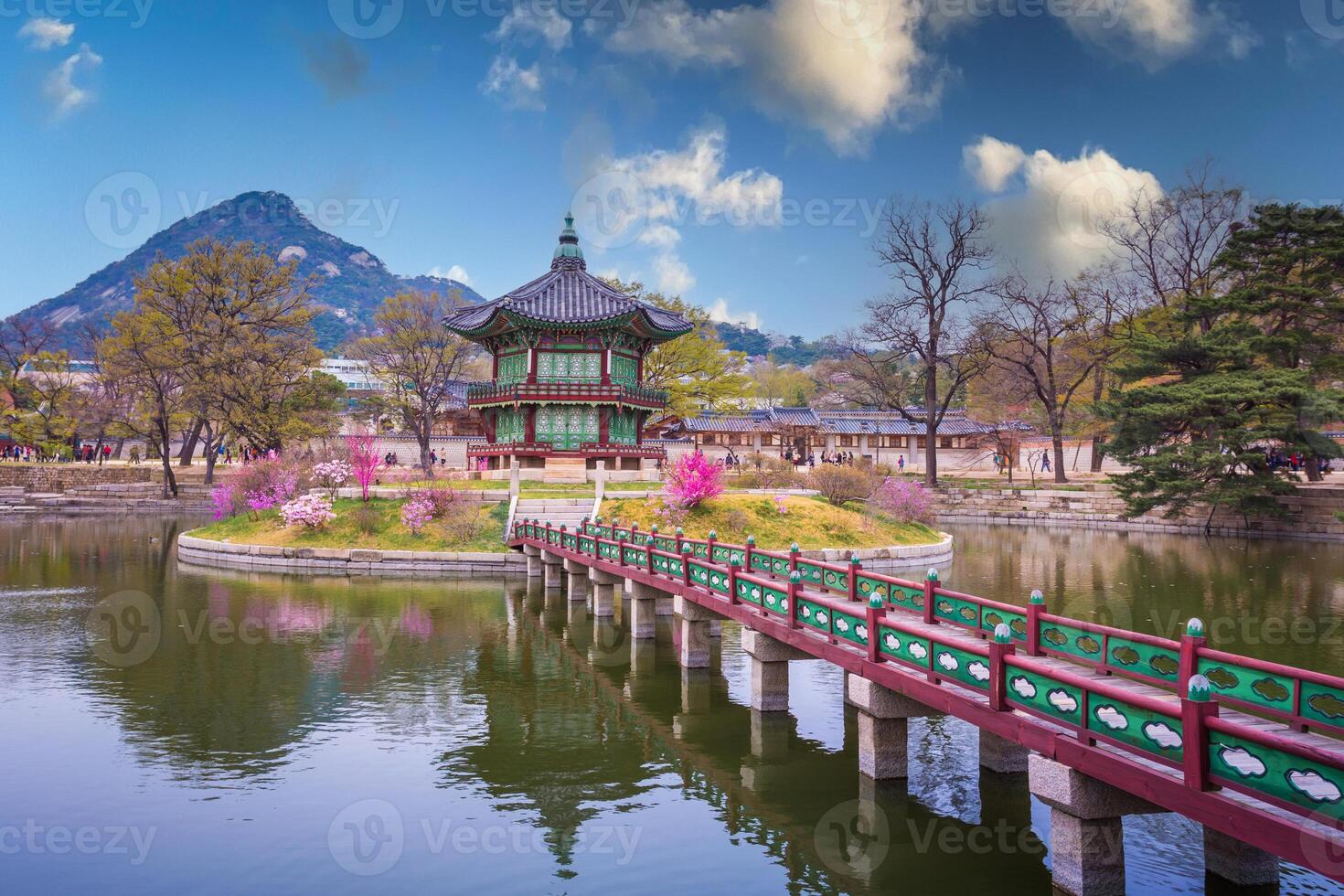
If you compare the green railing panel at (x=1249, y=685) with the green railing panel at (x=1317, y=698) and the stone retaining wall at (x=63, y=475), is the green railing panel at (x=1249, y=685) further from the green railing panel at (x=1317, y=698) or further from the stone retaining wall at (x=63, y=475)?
the stone retaining wall at (x=63, y=475)

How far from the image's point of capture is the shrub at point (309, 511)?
33344 mm

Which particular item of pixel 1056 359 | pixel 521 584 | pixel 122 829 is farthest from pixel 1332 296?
pixel 122 829

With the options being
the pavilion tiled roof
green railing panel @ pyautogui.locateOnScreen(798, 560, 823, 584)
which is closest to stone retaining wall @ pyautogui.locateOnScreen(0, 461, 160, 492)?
the pavilion tiled roof

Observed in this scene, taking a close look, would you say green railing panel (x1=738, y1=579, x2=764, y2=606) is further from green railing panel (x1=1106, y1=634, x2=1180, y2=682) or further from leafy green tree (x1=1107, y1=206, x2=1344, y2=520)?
leafy green tree (x1=1107, y1=206, x2=1344, y2=520)

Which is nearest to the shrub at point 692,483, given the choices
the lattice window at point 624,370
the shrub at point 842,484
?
the shrub at point 842,484

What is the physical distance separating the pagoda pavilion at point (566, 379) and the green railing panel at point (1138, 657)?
3223 cm

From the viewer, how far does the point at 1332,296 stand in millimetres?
42875

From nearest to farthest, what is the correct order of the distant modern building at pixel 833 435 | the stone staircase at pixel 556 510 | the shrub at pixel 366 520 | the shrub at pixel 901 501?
the shrub at pixel 366 520 < the stone staircase at pixel 556 510 < the shrub at pixel 901 501 < the distant modern building at pixel 833 435

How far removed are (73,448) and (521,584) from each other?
63.6 metres

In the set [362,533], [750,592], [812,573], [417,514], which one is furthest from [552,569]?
[750,592]

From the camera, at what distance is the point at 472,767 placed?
12.6 m

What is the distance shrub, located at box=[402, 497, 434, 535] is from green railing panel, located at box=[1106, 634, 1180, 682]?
26959 mm

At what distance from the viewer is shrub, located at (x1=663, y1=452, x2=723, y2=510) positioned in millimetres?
32781

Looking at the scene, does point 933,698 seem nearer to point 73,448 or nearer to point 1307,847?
point 1307,847
